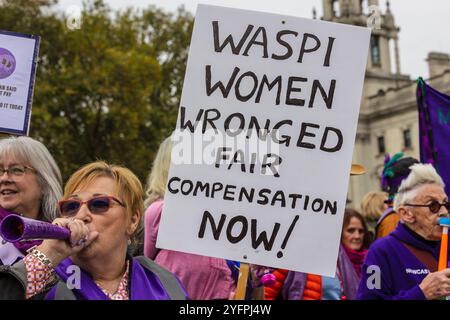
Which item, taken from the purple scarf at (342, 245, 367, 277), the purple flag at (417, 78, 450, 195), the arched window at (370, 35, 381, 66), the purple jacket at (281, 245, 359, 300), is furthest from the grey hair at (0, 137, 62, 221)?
the arched window at (370, 35, 381, 66)

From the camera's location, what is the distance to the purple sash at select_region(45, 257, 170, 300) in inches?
112

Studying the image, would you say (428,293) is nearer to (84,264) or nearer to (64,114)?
(84,264)

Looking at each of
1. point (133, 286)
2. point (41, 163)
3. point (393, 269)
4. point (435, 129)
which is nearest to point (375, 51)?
point (435, 129)

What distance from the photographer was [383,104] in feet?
203

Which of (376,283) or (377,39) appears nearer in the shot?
(376,283)

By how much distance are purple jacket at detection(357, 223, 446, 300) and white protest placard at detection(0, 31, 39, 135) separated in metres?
1.98

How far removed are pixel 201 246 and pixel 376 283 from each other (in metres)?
1.06

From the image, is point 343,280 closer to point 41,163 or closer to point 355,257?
point 355,257

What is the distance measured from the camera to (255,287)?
4086mm

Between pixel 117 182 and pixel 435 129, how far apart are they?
2.57 meters

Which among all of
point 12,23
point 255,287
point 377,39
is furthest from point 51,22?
point 377,39

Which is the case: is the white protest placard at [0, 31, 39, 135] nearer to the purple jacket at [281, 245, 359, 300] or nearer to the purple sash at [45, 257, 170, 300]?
the purple sash at [45, 257, 170, 300]

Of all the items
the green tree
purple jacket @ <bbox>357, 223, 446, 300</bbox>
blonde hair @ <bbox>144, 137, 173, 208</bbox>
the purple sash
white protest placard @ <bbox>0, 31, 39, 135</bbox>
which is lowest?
the purple sash

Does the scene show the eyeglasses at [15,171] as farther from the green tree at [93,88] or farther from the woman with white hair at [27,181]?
the green tree at [93,88]
